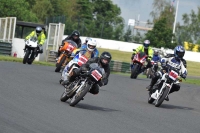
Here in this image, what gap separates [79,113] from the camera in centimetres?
1300

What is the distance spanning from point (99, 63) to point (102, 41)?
64249 millimetres

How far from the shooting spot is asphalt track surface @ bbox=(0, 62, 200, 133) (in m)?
10.7

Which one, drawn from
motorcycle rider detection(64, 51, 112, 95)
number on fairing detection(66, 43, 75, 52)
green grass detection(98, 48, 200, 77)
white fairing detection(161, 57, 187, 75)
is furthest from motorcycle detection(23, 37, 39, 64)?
green grass detection(98, 48, 200, 77)

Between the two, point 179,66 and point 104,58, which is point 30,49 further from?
point 104,58

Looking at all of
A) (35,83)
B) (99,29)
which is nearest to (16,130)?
(35,83)

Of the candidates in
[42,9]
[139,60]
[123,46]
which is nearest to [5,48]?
[139,60]

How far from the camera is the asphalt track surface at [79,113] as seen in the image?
1071cm

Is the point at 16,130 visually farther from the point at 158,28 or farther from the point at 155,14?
the point at 155,14

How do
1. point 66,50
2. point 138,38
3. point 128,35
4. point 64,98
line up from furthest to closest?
point 138,38
point 128,35
point 66,50
point 64,98

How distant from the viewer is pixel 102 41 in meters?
78.7

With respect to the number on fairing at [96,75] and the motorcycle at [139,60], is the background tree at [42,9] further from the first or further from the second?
the number on fairing at [96,75]

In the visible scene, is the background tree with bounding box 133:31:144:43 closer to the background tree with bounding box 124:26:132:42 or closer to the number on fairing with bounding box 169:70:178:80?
the background tree with bounding box 124:26:132:42

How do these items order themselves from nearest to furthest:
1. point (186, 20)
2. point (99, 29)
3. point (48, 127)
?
point (48, 127)
point (99, 29)
point (186, 20)

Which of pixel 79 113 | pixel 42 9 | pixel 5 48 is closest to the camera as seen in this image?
pixel 79 113
